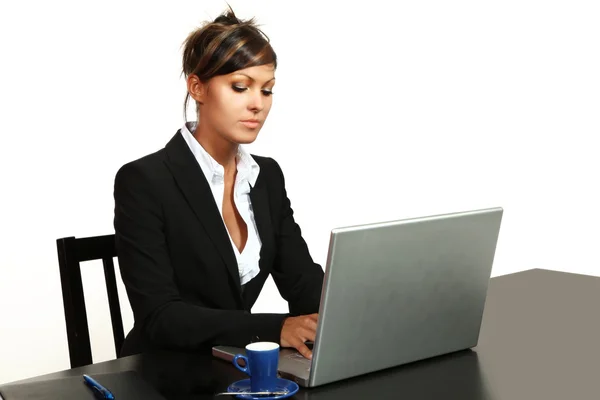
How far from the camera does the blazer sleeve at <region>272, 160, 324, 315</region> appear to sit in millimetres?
2104

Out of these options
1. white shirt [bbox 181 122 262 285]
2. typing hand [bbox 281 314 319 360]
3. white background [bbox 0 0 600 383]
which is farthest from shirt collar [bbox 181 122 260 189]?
white background [bbox 0 0 600 383]

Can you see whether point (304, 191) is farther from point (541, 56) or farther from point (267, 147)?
point (541, 56)

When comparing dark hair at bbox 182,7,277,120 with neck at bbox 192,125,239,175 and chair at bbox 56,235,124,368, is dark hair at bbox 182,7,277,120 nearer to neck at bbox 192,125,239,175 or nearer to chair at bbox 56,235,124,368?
neck at bbox 192,125,239,175

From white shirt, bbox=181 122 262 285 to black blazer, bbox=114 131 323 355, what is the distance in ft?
0.07

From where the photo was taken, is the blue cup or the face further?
the face

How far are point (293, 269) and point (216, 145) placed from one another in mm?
396

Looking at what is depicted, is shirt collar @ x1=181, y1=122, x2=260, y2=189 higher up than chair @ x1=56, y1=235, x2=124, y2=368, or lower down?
higher up

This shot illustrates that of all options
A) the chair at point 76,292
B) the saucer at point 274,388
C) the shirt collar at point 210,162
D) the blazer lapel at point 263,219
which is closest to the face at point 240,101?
the shirt collar at point 210,162

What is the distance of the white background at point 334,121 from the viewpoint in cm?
360

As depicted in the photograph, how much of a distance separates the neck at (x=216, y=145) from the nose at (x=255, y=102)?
0.52 ft

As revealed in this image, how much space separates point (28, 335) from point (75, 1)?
146 centimetres

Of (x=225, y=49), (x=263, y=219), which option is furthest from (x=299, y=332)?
(x=225, y=49)

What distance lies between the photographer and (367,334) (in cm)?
142

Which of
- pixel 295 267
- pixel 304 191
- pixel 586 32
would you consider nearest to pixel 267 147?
pixel 304 191
